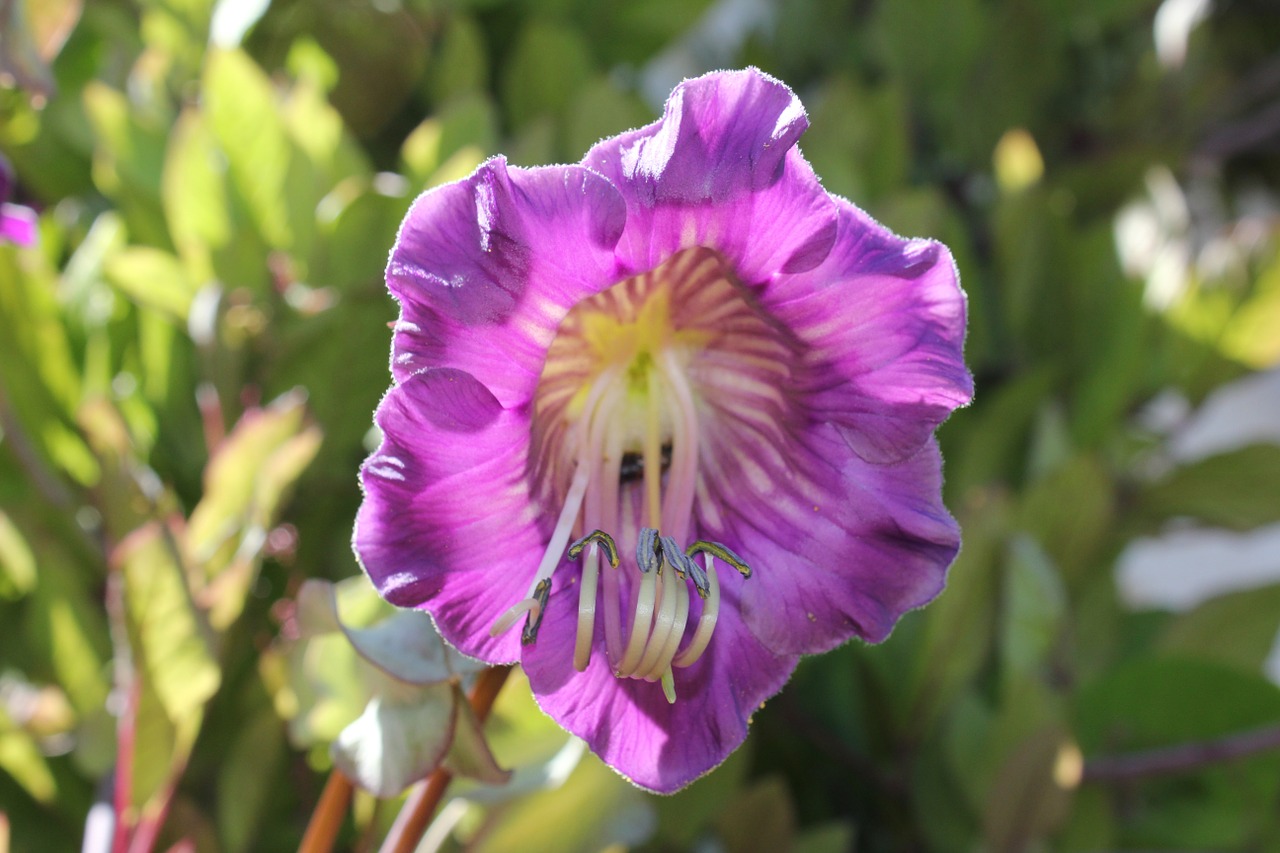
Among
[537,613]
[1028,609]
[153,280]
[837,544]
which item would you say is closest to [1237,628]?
[1028,609]

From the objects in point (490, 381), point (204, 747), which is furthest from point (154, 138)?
point (490, 381)

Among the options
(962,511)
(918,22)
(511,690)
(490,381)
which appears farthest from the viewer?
(918,22)

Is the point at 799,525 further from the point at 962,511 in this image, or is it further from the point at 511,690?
the point at 962,511

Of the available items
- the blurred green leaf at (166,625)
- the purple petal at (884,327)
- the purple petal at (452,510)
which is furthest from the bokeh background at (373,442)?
the purple petal at (884,327)

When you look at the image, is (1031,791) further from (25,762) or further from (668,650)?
(25,762)

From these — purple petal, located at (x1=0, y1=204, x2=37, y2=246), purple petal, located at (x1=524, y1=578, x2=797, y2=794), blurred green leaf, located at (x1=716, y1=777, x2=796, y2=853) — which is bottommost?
blurred green leaf, located at (x1=716, y1=777, x2=796, y2=853)

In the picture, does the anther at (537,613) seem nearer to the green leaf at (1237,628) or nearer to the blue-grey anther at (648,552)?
the blue-grey anther at (648,552)

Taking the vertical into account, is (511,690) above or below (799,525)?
below

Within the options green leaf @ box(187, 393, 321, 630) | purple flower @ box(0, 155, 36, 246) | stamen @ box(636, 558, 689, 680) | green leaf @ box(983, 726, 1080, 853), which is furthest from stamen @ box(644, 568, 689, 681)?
purple flower @ box(0, 155, 36, 246)

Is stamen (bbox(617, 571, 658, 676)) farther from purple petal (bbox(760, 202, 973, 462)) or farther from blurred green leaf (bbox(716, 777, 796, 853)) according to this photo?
blurred green leaf (bbox(716, 777, 796, 853))
